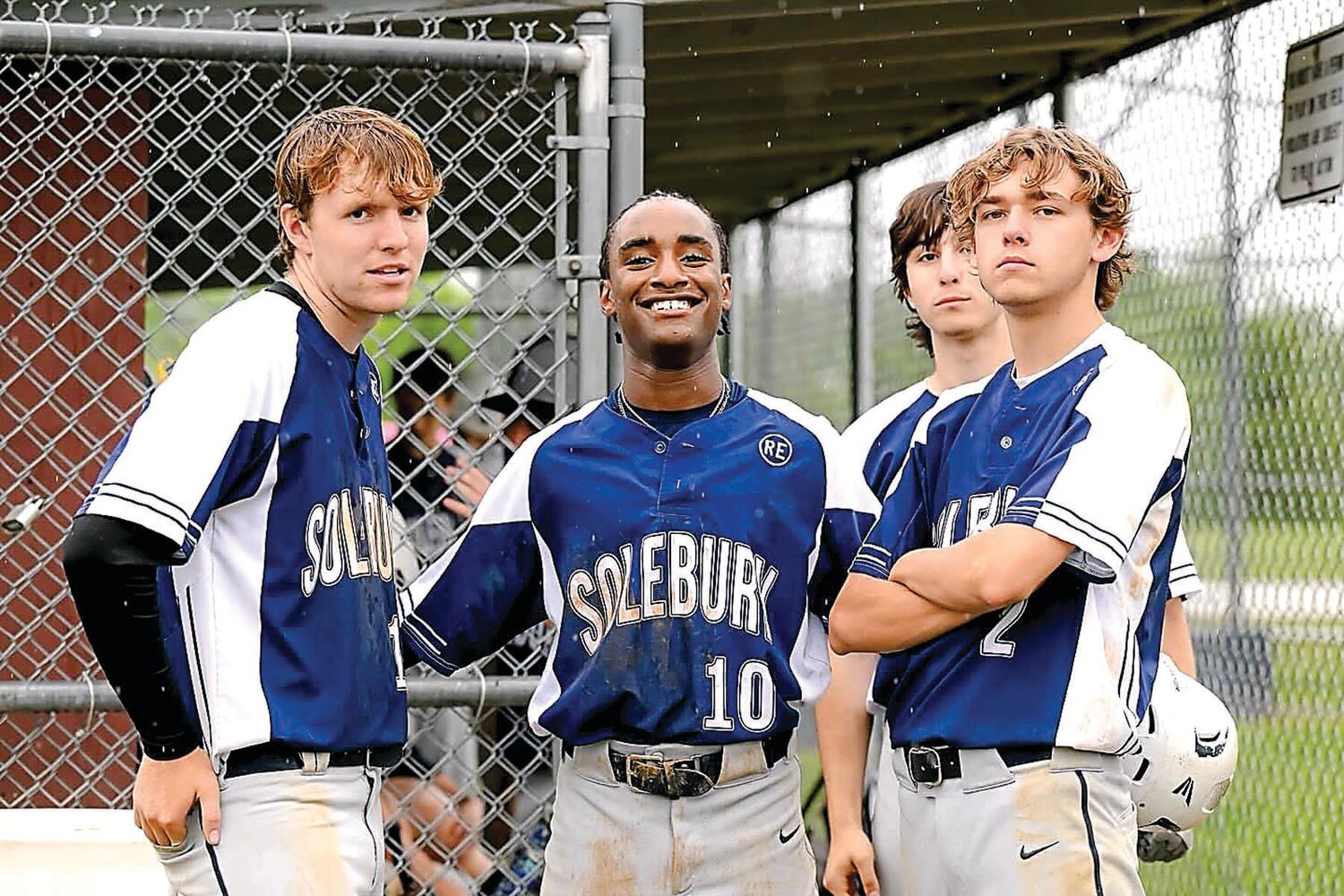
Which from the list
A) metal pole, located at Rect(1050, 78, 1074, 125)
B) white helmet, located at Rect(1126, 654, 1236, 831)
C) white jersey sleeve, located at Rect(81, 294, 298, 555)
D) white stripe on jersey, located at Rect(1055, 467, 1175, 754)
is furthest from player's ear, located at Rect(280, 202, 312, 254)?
metal pole, located at Rect(1050, 78, 1074, 125)

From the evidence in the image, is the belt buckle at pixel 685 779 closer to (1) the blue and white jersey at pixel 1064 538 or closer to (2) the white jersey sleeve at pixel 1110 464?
(1) the blue and white jersey at pixel 1064 538

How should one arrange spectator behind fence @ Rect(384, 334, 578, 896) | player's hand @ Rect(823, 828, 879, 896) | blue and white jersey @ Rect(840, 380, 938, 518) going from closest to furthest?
player's hand @ Rect(823, 828, 879, 896) → blue and white jersey @ Rect(840, 380, 938, 518) → spectator behind fence @ Rect(384, 334, 578, 896)

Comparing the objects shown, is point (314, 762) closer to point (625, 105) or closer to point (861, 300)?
point (625, 105)

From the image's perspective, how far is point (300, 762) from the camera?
8.58ft

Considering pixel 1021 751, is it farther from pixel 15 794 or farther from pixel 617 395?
pixel 15 794

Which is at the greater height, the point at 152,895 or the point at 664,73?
the point at 664,73

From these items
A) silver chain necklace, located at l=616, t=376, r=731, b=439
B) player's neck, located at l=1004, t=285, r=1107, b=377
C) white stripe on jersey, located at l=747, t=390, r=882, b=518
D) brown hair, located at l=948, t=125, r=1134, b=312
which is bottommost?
white stripe on jersey, located at l=747, t=390, r=882, b=518

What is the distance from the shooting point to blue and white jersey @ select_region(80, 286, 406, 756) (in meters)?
2.49

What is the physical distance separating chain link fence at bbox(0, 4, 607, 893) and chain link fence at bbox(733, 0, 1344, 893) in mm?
1962

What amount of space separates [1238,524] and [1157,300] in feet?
2.88

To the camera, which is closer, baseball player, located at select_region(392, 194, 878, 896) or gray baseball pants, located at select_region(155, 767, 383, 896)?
gray baseball pants, located at select_region(155, 767, 383, 896)

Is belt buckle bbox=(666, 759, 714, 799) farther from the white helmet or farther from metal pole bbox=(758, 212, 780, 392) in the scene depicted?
metal pole bbox=(758, 212, 780, 392)

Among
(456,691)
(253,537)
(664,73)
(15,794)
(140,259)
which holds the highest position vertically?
(664,73)

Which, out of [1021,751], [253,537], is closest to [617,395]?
[253,537]
